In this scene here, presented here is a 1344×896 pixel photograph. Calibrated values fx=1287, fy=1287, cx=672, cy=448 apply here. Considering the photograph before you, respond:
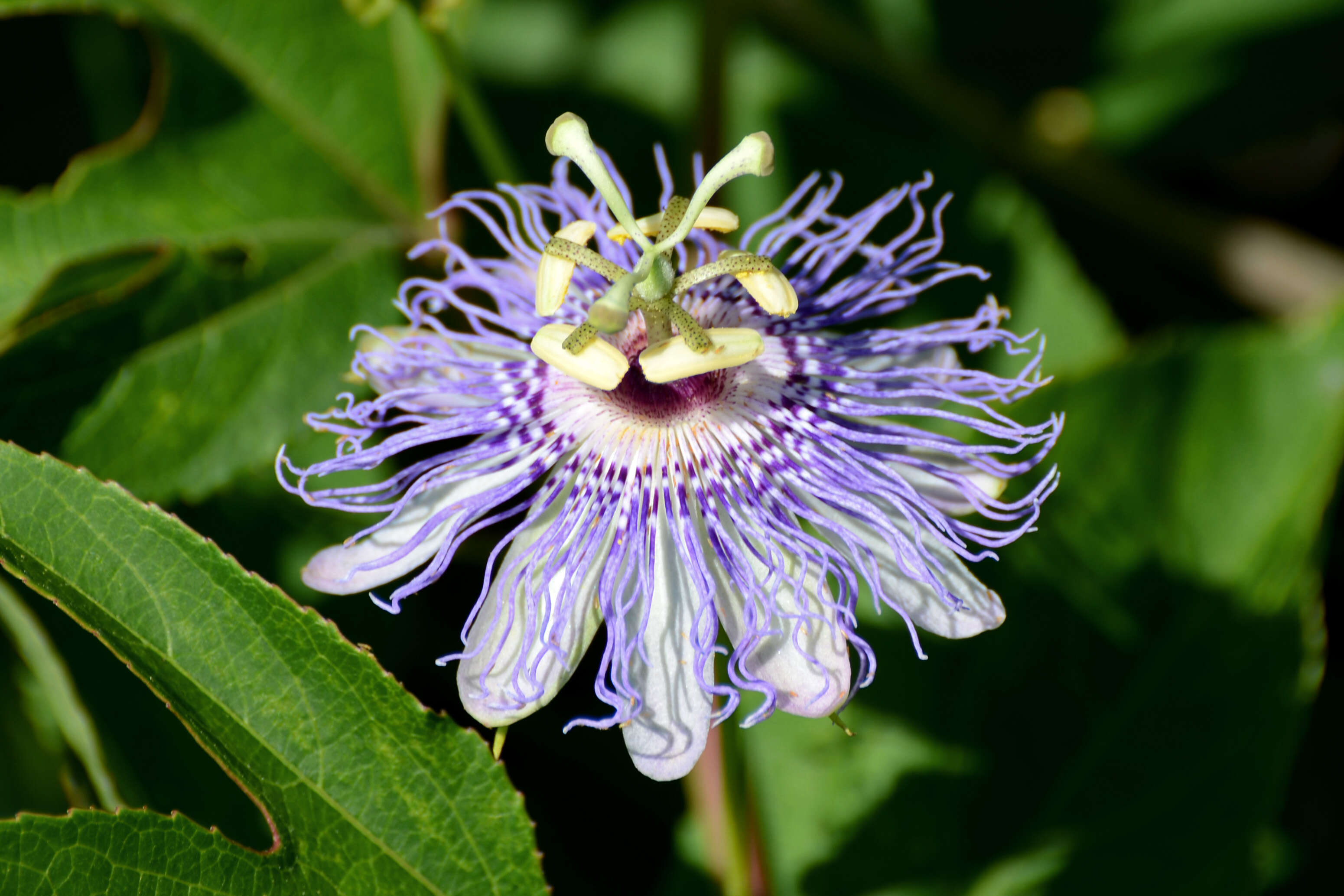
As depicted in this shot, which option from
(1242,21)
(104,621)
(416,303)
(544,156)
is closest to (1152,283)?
(1242,21)

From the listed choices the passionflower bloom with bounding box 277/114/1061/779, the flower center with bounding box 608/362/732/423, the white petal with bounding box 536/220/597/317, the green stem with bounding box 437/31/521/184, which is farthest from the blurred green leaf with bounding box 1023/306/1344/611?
the green stem with bounding box 437/31/521/184

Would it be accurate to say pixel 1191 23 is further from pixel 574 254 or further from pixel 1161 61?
pixel 574 254

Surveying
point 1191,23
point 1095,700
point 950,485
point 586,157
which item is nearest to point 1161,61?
point 1191,23

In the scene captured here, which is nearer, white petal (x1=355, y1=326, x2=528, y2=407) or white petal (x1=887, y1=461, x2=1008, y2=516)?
white petal (x1=887, y1=461, x2=1008, y2=516)

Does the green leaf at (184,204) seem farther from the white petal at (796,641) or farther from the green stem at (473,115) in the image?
the white petal at (796,641)

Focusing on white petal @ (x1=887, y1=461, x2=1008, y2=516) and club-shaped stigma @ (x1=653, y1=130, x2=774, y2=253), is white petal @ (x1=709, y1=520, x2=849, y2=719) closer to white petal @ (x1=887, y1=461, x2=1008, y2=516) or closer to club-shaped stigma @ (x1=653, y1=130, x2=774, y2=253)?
white petal @ (x1=887, y1=461, x2=1008, y2=516)

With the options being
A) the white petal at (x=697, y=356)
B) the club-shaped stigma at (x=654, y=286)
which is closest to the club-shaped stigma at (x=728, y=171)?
the club-shaped stigma at (x=654, y=286)
